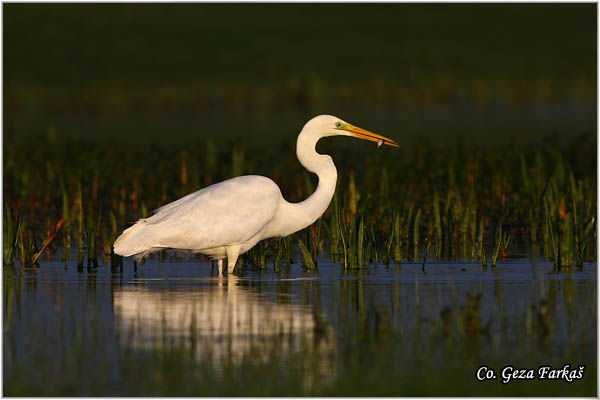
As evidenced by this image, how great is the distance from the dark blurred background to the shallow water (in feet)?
50.8

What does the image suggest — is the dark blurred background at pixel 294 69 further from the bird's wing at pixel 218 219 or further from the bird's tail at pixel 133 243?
the bird's tail at pixel 133 243

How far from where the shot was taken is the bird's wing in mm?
10758

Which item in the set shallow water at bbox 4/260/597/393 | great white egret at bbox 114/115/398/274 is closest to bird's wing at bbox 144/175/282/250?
great white egret at bbox 114/115/398/274

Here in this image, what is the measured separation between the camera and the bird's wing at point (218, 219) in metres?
10.8

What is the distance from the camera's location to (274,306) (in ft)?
30.8

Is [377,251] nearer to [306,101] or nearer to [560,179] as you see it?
[560,179]

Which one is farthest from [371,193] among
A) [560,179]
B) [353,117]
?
[353,117]

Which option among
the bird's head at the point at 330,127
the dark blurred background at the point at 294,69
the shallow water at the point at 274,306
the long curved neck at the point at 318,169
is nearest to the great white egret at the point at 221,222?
the long curved neck at the point at 318,169

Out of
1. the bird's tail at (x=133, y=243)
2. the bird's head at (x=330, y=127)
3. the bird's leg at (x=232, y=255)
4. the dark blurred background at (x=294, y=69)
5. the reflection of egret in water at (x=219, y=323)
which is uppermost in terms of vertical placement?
the dark blurred background at (x=294, y=69)

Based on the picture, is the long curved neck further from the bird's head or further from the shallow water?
the shallow water

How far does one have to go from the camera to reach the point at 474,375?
7324 millimetres

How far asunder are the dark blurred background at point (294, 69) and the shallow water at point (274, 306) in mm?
15478

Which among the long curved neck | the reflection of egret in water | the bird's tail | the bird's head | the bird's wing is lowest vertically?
the reflection of egret in water

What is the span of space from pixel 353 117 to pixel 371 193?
22691 millimetres
